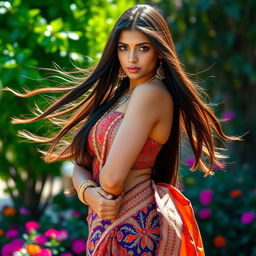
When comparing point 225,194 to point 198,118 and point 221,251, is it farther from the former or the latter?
point 198,118

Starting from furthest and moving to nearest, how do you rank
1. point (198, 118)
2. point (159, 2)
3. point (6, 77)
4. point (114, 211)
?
point (159, 2) < point (6, 77) < point (198, 118) < point (114, 211)

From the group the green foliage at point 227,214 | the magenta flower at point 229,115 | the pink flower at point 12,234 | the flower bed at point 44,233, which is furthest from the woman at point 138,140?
the magenta flower at point 229,115

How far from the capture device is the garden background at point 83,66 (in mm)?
3777

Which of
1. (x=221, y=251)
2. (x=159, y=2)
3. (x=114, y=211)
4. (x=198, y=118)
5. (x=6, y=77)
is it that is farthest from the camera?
(x=159, y=2)

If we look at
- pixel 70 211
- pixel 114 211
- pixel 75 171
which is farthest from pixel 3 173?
pixel 114 211

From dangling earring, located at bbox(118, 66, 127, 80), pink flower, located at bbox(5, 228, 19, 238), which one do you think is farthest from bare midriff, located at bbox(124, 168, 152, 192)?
pink flower, located at bbox(5, 228, 19, 238)

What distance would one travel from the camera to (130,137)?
2334 millimetres

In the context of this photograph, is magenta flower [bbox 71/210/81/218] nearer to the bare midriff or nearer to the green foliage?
the green foliage

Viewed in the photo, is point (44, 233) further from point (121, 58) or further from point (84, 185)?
point (121, 58)

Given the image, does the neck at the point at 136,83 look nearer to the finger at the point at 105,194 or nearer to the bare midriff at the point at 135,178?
the bare midriff at the point at 135,178

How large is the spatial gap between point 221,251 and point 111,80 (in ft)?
7.52

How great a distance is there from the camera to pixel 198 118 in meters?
2.59

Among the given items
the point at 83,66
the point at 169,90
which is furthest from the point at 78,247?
the point at 169,90

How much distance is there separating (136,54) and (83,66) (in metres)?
1.63
